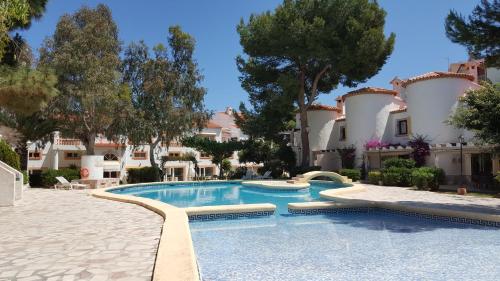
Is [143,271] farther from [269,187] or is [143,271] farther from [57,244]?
[269,187]

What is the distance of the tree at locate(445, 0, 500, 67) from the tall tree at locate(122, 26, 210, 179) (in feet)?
77.0

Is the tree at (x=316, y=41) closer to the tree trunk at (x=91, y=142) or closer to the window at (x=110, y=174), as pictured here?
the tree trunk at (x=91, y=142)

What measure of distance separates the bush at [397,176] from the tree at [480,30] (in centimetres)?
1238

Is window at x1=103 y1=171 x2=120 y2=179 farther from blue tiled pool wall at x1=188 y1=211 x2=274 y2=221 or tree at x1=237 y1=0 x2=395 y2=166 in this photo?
blue tiled pool wall at x1=188 y1=211 x2=274 y2=221

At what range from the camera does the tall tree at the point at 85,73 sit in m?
26.7

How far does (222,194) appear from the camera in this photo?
22.5 m

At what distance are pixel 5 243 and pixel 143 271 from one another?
352 cm

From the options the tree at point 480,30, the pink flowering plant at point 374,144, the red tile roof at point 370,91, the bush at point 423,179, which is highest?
the red tile roof at point 370,91

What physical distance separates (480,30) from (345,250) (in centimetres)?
823

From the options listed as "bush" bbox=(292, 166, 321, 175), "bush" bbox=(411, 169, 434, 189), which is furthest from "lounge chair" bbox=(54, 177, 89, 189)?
"bush" bbox=(411, 169, 434, 189)

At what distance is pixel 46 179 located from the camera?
2433 cm

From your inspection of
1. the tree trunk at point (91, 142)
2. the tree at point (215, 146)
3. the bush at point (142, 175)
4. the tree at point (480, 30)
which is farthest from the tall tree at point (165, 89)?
the tree at point (480, 30)

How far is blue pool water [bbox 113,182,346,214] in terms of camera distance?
1869cm

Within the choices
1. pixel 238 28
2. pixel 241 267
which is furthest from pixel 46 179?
pixel 241 267
